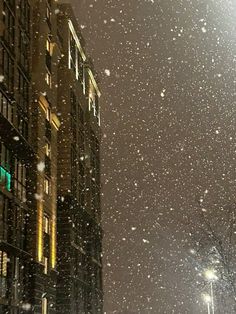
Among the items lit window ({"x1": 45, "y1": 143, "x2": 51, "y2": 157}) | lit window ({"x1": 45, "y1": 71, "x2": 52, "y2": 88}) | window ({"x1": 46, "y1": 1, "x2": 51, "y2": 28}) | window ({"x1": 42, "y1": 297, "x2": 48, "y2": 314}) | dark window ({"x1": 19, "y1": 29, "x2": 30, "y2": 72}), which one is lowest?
window ({"x1": 42, "y1": 297, "x2": 48, "y2": 314})

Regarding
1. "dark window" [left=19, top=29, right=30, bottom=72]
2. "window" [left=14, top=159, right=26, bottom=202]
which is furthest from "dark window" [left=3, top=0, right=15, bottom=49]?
"window" [left=14, top=159, right=26, bottom=202]

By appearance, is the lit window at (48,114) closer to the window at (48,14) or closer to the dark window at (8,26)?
the window at (48,14)

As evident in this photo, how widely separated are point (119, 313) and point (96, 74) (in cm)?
5061

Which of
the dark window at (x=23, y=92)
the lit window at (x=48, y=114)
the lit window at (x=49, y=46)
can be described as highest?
the lit window at (x=49, y=46)

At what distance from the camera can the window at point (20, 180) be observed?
28.8m

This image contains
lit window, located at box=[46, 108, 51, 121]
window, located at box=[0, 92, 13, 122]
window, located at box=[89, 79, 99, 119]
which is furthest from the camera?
window, located at box=[89, 79, 99, 119]

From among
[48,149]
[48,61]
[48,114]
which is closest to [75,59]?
[48,61]

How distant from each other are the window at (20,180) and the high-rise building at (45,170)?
55mm

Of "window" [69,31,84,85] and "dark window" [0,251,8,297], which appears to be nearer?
"dark window" [0,251,8,297]

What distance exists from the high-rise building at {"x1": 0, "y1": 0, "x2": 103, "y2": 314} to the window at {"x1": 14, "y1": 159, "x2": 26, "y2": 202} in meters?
0.05

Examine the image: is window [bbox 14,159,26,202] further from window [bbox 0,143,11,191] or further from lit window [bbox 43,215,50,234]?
lit window [bbox 43,215,50,234]

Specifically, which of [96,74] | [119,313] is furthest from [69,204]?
[119,313]

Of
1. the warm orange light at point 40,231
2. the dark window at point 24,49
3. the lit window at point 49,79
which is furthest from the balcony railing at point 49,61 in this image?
the warm orange light at point 40,231

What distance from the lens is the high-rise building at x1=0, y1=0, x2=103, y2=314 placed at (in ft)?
90.8
